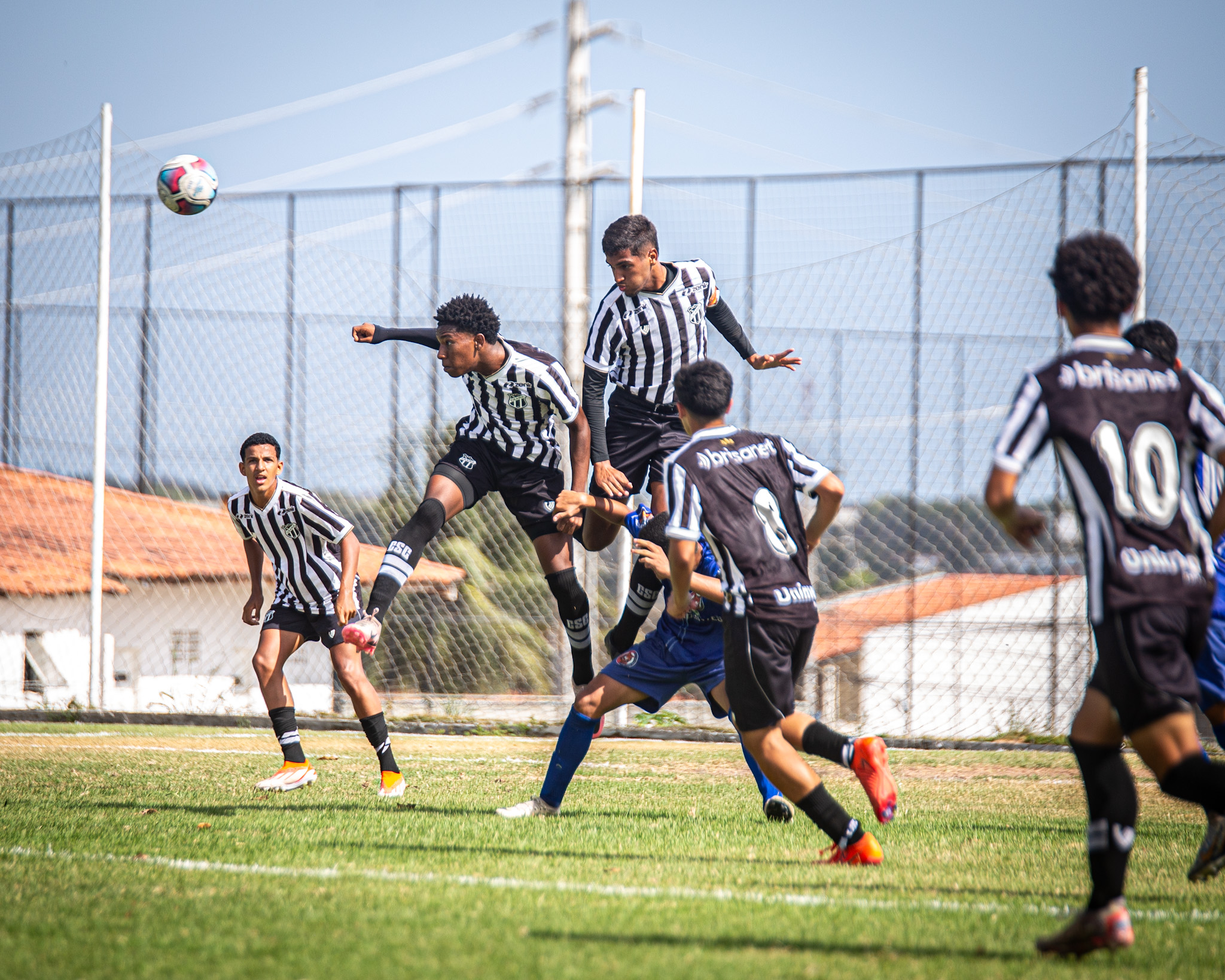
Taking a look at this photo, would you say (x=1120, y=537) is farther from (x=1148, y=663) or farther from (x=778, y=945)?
(x=778, y=945)

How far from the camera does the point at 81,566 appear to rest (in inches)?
573

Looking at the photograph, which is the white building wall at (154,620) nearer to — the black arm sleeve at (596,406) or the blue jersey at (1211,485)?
the black arm sleeve at (596,406)

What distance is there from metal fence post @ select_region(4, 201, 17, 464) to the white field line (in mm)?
10967

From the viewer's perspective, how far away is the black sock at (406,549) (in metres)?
6.44

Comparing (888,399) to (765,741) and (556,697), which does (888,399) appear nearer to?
(556,697)

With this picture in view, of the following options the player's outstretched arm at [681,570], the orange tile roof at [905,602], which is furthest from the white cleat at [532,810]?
the orange tile roof at [905,602]

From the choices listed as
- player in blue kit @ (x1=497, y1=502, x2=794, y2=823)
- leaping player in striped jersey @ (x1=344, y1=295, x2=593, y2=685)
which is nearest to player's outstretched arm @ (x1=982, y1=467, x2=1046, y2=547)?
player in blue kit @ (x1=497, y1=502, x2=794, y2=823)

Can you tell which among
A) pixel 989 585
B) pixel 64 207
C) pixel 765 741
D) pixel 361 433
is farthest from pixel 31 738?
pixel 989 585

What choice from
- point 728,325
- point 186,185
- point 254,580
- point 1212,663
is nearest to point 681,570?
point 1212,663

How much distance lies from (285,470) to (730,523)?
1045 centimetres

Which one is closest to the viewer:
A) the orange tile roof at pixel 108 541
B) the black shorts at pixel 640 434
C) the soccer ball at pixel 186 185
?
the black shorts at pixel 640 434

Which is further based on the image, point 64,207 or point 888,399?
point 64,207

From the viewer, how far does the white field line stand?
3703 millimetres

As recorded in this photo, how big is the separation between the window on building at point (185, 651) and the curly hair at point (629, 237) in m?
10.5
